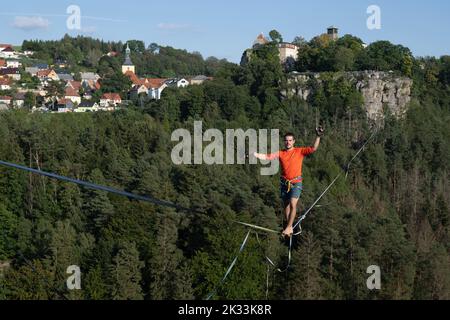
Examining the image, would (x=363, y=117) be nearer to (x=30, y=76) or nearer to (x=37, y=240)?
(x=37, y=240)

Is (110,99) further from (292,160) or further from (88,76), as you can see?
(292,160)

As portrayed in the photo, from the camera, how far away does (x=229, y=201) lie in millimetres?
27797

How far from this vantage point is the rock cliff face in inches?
1917

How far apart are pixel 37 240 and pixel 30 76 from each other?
177 feet

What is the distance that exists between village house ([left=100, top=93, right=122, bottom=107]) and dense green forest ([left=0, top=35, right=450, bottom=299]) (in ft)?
49.9

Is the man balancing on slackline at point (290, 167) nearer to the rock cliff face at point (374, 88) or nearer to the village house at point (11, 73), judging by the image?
the rock cliff face at point (374, 88)

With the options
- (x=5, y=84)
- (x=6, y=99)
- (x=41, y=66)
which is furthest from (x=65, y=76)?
(x=6, y=99)

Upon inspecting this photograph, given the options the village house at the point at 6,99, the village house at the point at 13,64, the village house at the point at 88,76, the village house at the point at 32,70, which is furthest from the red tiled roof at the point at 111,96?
the village house at the point at 13,64

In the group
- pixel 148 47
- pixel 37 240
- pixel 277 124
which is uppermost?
pixel 148 47

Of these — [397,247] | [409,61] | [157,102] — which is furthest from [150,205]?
[409,61]

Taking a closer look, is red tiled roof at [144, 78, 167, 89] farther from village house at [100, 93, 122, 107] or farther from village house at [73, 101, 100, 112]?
village house at [73, 101, 100, 112]

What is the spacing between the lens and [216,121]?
45094 mm

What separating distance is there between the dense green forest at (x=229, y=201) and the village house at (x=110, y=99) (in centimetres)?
1521

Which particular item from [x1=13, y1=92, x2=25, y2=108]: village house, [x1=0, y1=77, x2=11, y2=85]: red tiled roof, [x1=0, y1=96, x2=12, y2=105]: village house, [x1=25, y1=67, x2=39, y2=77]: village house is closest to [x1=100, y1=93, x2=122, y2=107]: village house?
[x1=13, y1=92, x2=25, y2=108]: village house
